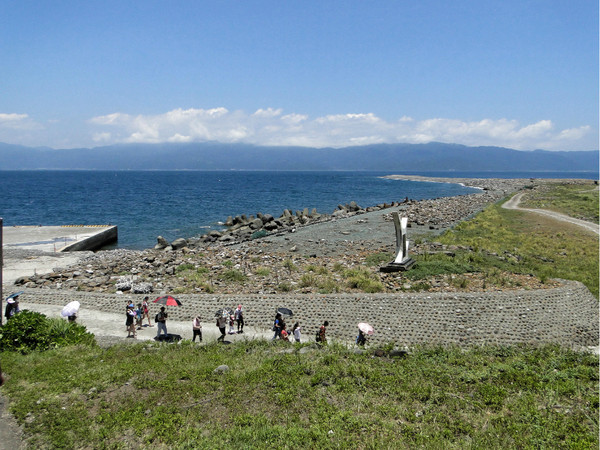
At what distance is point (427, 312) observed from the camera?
16.7 m

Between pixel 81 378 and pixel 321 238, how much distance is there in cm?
2775

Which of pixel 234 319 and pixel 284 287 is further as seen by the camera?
pixel 284 287

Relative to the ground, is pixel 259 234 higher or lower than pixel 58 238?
lower

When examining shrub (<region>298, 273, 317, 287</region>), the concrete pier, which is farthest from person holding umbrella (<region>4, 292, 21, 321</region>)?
the concrete pier

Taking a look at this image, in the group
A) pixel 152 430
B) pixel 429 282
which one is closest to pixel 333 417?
pixel 152 430

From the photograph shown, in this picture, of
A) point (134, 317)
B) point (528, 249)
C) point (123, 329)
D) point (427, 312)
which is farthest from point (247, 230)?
point (427, 312)

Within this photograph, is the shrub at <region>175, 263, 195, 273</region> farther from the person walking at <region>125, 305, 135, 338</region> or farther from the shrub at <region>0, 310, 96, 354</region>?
the shrub at <region>0, 310, 96, 354</region>

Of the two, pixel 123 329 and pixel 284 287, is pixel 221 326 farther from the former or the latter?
pixel 284 287

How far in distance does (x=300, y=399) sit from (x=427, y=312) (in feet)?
28.3

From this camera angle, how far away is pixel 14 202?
266ft

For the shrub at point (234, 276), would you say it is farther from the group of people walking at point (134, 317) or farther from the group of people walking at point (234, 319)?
the group of people walking at point (234, 319)

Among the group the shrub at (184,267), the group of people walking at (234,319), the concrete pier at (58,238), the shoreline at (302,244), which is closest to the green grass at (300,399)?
the group of people walking at (234,319)

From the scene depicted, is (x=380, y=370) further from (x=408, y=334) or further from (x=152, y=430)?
→ (x=152, y=430)

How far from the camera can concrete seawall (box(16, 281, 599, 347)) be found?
49.6ft
